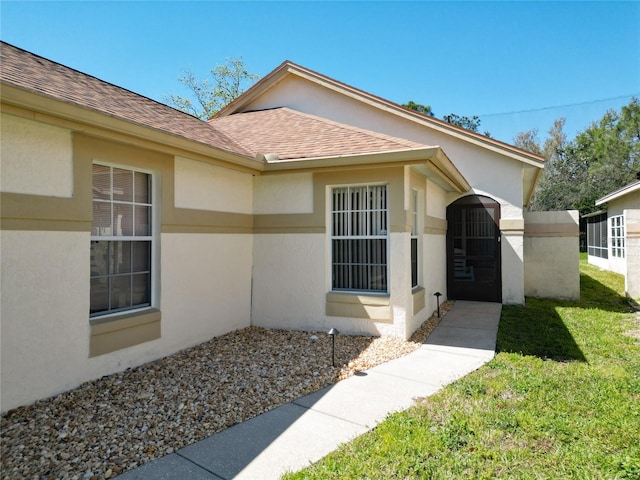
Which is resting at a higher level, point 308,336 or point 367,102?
point 367,102

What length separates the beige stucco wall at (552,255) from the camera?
1147 centimetres

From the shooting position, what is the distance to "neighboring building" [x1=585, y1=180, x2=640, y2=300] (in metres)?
11.2

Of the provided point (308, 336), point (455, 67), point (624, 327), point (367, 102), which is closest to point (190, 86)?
point (455, 67)

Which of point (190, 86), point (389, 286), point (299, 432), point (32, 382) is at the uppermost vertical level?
point (190, 86)

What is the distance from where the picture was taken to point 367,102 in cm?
1090

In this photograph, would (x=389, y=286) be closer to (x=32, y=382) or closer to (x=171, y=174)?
(x=171, y=174)

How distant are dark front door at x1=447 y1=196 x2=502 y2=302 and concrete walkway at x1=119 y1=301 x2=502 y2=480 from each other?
481 cm

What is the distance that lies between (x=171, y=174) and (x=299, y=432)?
4090 mm

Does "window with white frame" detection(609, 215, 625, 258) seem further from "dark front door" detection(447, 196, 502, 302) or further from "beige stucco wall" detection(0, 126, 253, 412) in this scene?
"beige stucco wall" detection(0, 126, 253, 412)

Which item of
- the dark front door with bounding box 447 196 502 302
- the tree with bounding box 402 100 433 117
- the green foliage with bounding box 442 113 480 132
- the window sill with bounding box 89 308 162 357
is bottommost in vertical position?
the window sill with bounding box 89 308 162 357

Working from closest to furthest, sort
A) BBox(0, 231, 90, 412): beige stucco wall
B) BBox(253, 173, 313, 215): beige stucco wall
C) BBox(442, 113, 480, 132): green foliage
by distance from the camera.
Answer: BBox(0, 231, 90, 412): beige stucco wall, BBox(253, 173, 313, 215): beige stucco wall, BBox(442, 113, 480, 132): green foliage

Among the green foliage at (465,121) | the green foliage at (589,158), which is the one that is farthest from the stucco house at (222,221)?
the green foliage at (465,121)

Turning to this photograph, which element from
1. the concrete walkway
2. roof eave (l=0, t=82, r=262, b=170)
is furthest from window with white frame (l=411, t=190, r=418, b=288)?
roof eave (l=0, t=82, r=262, b=170)

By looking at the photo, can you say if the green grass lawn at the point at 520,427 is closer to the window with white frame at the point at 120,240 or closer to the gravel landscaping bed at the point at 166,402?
the gravel landscaping bed at the point at 166,402
